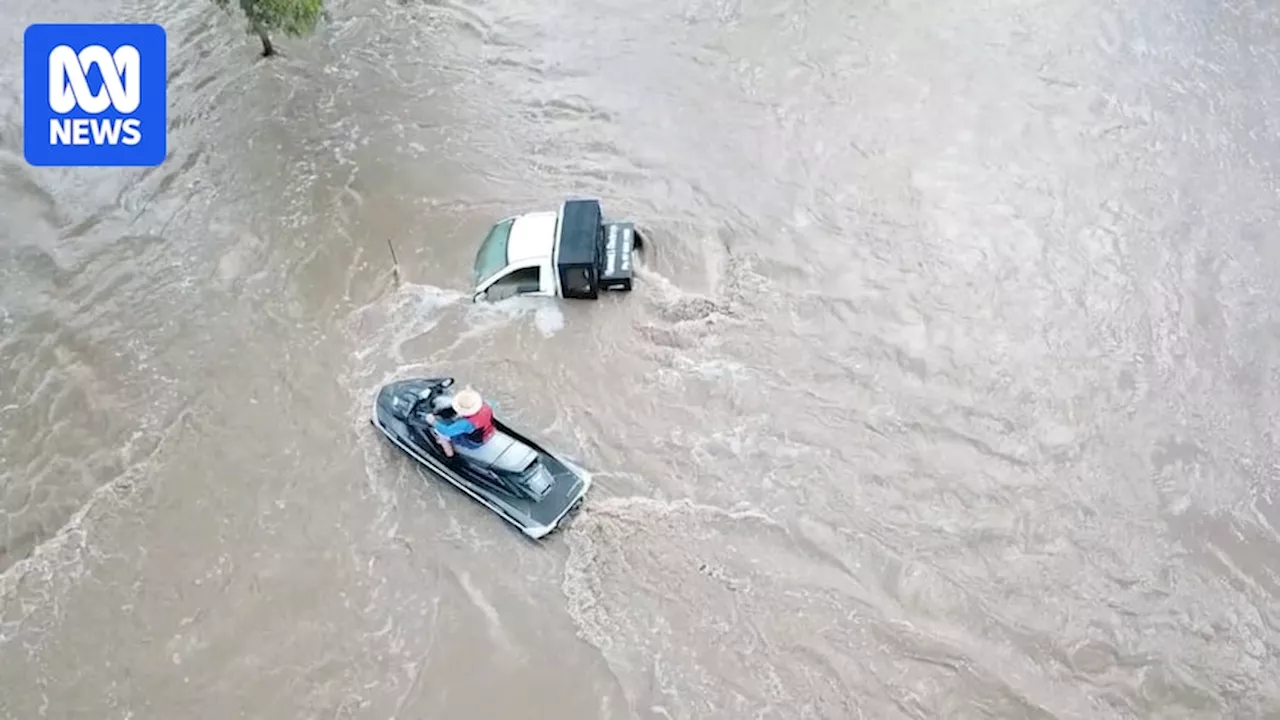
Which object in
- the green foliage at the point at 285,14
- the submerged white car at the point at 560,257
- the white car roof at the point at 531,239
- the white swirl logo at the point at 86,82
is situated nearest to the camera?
the submerged white car at the point at 560,257

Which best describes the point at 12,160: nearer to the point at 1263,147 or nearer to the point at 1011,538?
the point at 1011,538

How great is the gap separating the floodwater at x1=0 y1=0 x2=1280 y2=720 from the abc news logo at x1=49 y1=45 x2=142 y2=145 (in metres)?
0.48

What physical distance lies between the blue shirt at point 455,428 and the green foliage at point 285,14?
5.15 m

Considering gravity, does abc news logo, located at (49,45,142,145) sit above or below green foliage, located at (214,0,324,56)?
below

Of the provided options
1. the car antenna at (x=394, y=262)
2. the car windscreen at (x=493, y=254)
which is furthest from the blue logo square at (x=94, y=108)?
the car windscreen at (x=493, y=254)

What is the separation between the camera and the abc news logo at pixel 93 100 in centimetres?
1126

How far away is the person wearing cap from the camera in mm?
8125

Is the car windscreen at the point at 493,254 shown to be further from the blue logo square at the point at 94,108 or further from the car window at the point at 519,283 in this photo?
the blue logo square at the point at 94,108

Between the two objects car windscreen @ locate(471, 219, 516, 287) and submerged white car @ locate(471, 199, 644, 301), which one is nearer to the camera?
submerged white car @ locate(471, 199, 644, 301)

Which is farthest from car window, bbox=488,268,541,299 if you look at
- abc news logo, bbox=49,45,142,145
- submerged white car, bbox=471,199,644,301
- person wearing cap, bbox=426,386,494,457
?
abc news logo, bbox=49,45,142,145

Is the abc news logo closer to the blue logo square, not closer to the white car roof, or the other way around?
the blue logo square

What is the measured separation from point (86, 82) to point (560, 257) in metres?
5.58

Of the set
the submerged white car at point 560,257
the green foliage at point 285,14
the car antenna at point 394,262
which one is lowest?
the car antenna at point 394,262

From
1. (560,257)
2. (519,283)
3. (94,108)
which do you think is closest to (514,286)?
(519,283)
